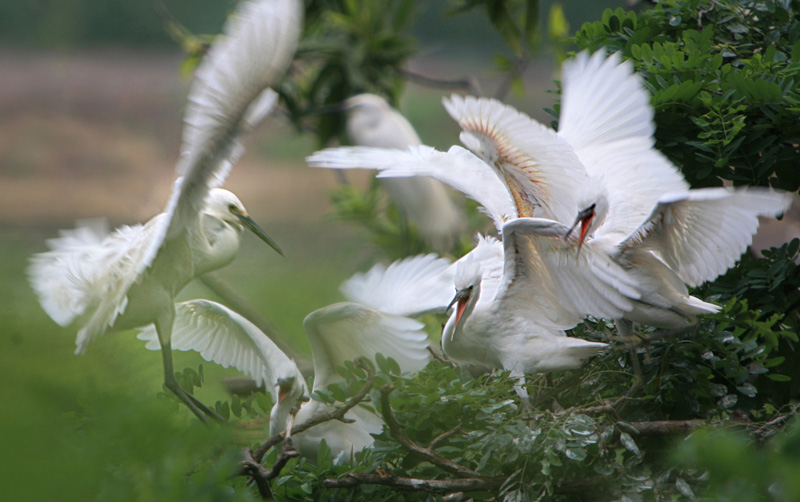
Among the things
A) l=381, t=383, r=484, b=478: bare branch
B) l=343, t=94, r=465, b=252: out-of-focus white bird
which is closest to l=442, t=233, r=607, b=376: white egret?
l=381, t=383, r=484, b=478: bare branch

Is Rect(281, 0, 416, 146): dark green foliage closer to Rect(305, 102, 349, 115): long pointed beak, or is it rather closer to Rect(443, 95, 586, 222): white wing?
Rect(305, 102, 349, 115): long pointed beak

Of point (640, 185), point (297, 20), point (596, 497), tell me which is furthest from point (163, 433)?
point (640, 185)

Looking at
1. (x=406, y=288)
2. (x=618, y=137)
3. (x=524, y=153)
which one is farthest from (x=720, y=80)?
(x=406, y=288)

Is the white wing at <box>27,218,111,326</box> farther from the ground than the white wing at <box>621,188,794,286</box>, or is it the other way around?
the white wing at <box>621,188,794,286</box>

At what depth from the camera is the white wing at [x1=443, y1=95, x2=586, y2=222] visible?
111 centimetres

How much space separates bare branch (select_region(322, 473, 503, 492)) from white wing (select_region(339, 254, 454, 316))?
1.16 feet

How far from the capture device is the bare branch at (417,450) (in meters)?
0.81

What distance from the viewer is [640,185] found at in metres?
1.14

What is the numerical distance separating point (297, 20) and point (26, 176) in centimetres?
353

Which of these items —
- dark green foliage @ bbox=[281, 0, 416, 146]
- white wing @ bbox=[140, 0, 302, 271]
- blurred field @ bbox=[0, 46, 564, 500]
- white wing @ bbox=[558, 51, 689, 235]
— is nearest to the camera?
blurred field @ bbox=[0, 46, 564, 500]

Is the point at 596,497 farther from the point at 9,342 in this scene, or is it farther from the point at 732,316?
the point at 9,342

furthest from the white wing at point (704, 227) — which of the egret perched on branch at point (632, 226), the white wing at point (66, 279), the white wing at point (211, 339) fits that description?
the white wing at point (66, 279)

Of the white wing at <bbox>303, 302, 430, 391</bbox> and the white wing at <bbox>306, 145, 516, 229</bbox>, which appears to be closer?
the white wing at <bbox>303, 302, 430, 391</bbox>

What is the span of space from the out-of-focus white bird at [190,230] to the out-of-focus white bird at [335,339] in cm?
11
